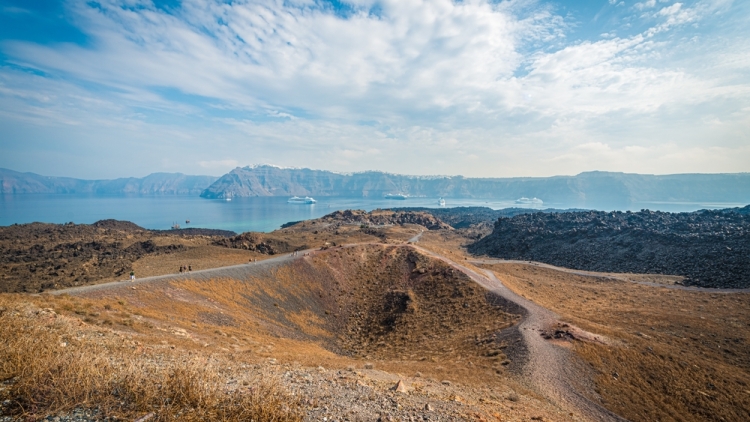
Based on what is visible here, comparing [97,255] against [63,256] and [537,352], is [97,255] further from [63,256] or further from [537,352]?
[537,352]

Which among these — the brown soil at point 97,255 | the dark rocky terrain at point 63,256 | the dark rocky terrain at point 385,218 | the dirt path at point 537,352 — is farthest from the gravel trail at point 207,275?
the dark rocky terrain at point 385,218

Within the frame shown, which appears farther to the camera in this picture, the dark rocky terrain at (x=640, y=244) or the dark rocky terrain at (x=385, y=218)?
the dark rocky terrain at (x=385, y=218)

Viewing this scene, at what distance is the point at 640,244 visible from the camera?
62844 mm

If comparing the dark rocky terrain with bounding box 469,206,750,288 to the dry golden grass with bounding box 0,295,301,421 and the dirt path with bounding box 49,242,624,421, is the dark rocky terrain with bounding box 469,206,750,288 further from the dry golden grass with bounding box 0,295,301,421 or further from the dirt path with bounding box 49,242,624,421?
the dry golden grass with bounding box 0,295,301,421

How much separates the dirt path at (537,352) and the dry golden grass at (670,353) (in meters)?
1.19

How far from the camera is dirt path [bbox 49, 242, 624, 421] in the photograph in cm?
1441

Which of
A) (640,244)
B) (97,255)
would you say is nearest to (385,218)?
(640,244)

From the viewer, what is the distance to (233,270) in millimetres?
31734

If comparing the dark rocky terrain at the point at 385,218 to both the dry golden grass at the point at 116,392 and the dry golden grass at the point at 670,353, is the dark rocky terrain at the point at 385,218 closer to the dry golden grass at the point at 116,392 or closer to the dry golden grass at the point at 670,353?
the dry golden grass at the point at 670,353

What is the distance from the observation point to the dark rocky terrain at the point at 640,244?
47.8 m

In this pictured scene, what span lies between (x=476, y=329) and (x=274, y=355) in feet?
52.4

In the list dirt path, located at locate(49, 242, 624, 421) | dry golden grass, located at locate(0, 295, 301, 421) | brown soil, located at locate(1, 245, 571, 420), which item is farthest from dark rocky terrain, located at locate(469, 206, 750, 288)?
dry golden grass, located at locate(0, 295, 301, 421)

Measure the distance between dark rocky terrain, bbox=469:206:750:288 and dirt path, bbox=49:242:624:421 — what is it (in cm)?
3636

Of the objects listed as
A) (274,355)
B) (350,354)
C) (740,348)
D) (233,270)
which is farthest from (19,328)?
(740,348)
